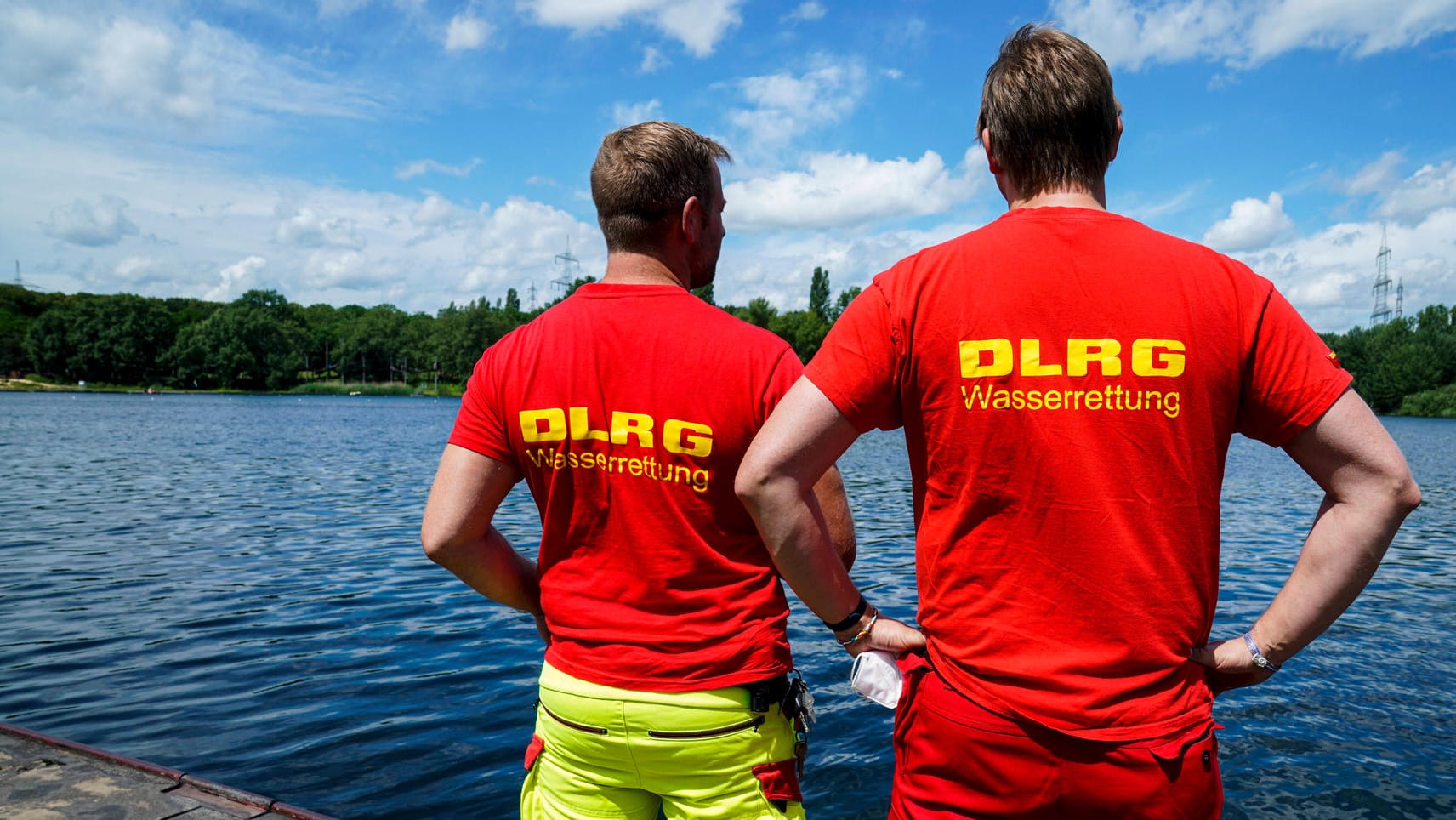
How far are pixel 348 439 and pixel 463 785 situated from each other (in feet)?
131

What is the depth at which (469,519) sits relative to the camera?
292cm

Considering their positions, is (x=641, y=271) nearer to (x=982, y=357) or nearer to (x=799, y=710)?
(x=982, y=357)

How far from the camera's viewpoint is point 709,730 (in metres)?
2.69

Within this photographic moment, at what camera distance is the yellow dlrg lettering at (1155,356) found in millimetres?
2072

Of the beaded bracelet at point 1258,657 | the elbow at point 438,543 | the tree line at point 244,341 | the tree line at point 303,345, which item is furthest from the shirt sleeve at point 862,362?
the tree line at point 244,341

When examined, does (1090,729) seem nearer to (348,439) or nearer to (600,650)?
(600,650)

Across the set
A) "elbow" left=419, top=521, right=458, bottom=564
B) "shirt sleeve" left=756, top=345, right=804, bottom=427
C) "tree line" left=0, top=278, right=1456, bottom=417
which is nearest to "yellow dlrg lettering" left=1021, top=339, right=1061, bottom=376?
"shirt sleeve" left=756, top=345, right=804, bottom=427

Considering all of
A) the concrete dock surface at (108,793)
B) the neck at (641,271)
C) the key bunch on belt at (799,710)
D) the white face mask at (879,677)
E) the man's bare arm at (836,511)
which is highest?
the neck at (641,271)

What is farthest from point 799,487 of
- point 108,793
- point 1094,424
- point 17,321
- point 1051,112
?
point 17,321

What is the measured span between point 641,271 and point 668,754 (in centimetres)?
140

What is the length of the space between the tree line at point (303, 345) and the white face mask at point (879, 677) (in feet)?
316

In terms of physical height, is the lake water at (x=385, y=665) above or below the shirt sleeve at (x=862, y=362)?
below

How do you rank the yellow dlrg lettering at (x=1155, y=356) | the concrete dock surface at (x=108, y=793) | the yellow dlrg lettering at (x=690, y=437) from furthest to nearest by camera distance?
1. the concrete dock surface at (x=108, y=793)
2. the yellow dlrg lettering at (x=690, y=437)
3. the yellow dlrg lettering at (x=1155, y=356)

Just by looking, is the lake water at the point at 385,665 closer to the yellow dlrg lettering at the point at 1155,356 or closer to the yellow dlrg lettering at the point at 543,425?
the yellow dlrg lettering at the point at 543,425
